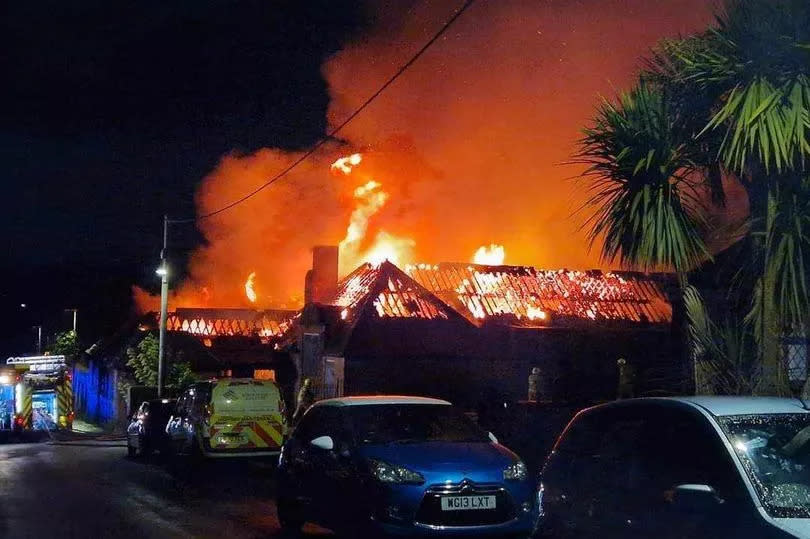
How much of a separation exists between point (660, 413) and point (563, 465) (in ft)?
3.42

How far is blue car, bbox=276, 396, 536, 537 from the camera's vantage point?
8.67 metres

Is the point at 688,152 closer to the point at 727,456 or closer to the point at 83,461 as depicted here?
the point at 727,456

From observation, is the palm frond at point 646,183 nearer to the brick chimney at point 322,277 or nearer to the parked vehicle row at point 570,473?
the parked vehicle row at point 570,473

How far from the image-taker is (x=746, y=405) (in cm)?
597

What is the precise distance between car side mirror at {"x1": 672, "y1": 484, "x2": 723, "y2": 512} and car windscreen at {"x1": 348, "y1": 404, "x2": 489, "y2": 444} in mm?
4529

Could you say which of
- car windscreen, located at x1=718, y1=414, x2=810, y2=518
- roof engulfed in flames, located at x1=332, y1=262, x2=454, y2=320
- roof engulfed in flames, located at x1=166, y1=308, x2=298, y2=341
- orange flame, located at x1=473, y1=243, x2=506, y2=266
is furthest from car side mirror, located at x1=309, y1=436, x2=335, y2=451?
orange flame, located at x1=473, y1=243, x2=506, y2=266

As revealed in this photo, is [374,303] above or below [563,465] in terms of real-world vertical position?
above

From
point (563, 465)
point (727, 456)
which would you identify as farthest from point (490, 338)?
point (727, 456)

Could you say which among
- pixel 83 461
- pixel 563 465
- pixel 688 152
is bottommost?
pixel 83 461

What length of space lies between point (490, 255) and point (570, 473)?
104 feet

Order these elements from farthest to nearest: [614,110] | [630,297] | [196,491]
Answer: [630,297], [196,491], [614,110]

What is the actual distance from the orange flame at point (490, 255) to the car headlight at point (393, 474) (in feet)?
96.7

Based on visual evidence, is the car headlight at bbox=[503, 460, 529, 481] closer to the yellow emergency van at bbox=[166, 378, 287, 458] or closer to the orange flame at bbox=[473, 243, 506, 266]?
the yellow emergency van at bbox=[166, 378, 287, 458]

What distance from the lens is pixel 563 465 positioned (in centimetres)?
699
